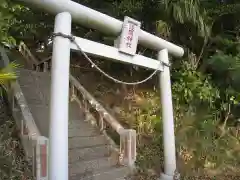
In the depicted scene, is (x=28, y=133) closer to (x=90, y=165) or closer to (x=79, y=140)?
(x=90, y=165)

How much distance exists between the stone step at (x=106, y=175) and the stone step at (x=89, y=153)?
38 cm

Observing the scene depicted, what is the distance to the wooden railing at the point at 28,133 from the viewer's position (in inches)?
149

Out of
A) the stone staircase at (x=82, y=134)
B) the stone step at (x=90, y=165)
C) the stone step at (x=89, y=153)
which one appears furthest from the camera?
the stone step at (x=89, y=153)

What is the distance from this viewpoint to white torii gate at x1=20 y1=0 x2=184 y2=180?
11.6 feet

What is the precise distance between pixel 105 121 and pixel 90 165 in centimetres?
141

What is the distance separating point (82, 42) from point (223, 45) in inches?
188

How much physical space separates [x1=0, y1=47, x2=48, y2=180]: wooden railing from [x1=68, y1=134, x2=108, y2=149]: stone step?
3.13 ft

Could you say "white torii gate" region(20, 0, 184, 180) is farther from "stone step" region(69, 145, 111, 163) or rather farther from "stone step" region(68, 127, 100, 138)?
"stone step" region(68, 127, 100, 138)

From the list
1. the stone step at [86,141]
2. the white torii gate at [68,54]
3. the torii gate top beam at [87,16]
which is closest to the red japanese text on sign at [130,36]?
the white torii gate at [68,54]

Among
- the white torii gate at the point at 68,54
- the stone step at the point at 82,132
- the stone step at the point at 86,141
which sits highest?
the white torii gate at the point at 68,54

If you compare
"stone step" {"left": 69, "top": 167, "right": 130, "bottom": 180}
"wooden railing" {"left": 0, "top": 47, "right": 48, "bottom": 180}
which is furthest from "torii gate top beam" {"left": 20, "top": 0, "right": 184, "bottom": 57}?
"stone step" {"left": 69, "top": 167, "right": 130, "bottom": 180}

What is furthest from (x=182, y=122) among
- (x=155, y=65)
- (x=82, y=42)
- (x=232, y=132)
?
(x=82, y=42)

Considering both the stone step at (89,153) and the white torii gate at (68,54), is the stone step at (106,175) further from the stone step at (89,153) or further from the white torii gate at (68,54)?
the white torii gate at (68,54)

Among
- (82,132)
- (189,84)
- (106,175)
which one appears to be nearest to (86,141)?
(82,132)
